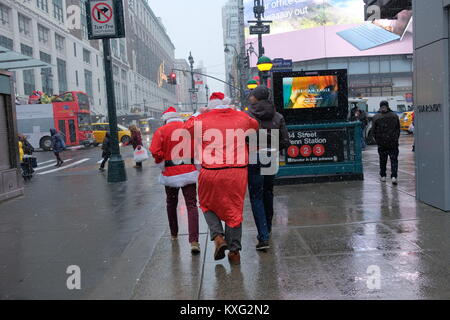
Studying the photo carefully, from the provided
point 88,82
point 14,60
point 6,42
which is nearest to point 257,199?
point 14,60

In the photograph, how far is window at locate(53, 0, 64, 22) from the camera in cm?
5012

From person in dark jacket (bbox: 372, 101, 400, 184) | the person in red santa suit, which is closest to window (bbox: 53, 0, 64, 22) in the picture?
person in dark jacket (bbox: 372, 101, 400, 184)

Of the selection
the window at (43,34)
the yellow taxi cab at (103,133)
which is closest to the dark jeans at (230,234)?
the yellow taxi cab at (103,133)

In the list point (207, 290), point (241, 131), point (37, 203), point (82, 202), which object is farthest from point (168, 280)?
point (37, 203)

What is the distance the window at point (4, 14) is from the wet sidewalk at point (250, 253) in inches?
1425

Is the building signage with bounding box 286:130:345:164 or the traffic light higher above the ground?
the traffic light

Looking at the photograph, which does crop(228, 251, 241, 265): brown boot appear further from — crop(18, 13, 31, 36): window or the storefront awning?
crop(18, 13, 31, 36): window

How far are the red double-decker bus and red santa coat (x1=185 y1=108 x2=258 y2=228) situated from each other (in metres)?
29.8

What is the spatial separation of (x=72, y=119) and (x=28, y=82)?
1353 cm

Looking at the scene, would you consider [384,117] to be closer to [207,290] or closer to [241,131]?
[241,131]

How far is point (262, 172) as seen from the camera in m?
5.07

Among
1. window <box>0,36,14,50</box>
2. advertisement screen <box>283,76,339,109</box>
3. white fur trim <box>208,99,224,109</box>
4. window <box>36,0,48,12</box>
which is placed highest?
window <box>36,0,48,12</box>

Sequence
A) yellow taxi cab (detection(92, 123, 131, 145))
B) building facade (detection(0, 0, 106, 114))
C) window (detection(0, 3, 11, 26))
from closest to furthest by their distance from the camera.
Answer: yellow taxi cab (detection(92, 123, 131, 145)) → window (detection(0, 3, 11, 26)) → building facade (detection(0, 0, 106, 114))
